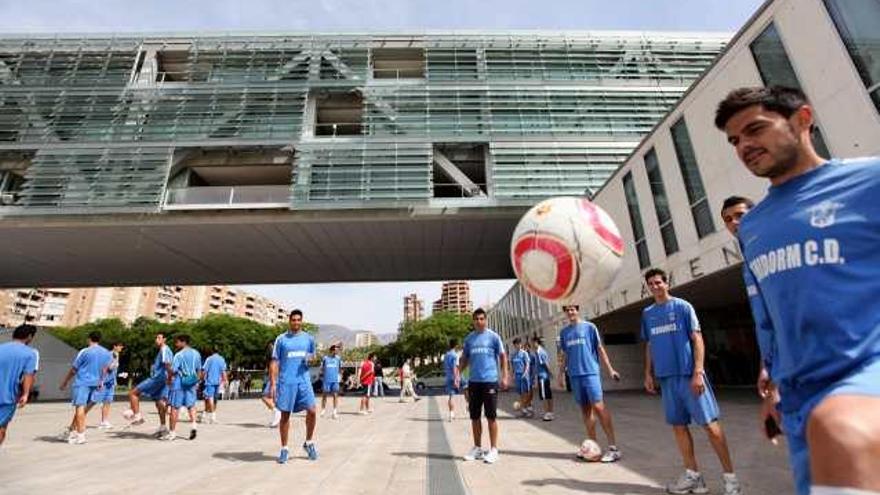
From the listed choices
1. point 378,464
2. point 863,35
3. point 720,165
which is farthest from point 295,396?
point 720,165

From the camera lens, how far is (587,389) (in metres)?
6.77

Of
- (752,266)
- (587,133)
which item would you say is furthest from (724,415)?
(587,133)

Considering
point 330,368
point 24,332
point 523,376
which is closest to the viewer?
point 24,332

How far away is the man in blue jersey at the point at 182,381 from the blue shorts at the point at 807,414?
34.8 ft

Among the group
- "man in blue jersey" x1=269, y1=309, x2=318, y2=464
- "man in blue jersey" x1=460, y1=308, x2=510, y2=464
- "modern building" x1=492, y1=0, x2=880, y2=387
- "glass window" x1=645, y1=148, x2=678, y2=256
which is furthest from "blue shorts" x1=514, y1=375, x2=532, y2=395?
"man in blue jersey" x1=269, y1=309, x2=318, y2=464

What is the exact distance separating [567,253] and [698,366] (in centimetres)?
181

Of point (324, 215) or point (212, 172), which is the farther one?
point (212, 172)

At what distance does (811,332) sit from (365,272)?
110 feet

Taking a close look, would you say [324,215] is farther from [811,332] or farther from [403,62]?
[811,332]

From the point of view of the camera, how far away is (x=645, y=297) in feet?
55.4

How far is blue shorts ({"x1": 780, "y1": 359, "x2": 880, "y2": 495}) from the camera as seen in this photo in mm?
1411

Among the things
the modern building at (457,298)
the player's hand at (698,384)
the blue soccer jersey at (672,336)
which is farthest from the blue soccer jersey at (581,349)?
the modern building at (457,298)

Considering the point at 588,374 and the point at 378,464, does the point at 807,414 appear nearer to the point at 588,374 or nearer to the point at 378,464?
the point at 588,374

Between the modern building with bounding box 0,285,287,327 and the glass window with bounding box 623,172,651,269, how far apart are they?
81.6m
